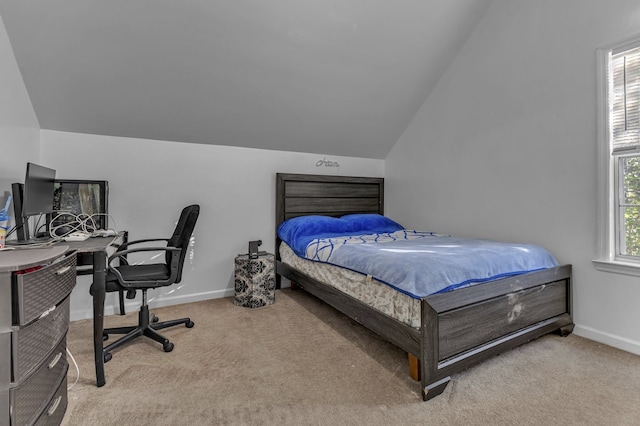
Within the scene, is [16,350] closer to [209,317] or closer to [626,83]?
[209,317]

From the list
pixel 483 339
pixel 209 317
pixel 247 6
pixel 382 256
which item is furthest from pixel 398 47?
pixel 209 317

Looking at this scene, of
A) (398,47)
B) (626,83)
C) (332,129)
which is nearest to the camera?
(626,83)

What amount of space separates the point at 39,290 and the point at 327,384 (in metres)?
1.43

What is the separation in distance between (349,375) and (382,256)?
759 mm

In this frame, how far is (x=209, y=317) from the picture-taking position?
2.81m

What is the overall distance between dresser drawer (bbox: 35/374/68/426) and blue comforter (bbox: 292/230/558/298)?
1681 millimetres

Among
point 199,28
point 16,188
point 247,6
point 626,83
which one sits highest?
point 247,6

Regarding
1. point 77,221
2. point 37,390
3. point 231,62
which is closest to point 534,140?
point 231,62

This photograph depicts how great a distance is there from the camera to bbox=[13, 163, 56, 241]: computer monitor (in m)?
1.82

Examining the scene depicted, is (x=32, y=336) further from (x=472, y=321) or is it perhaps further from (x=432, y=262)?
(x=472, y=321)

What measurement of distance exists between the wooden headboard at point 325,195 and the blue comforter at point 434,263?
1.14 metres

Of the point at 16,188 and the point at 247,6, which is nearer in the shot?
the point at 16,188

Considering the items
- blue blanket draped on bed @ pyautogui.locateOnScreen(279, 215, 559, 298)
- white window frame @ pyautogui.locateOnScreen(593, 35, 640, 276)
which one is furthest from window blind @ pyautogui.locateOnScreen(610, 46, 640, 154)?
blue blanket draped on bed @ pyautogui.locateOnScreen(279, 215, 559, 298)

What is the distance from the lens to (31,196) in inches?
73.9
